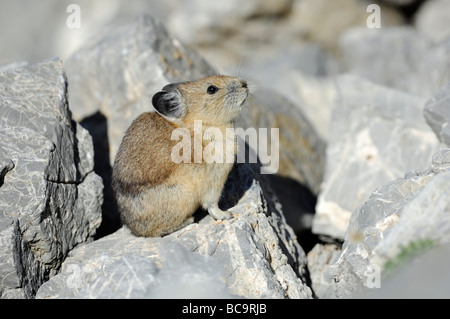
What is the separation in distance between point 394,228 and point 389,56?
337 inches

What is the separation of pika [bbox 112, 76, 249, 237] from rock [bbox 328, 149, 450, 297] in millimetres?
1492

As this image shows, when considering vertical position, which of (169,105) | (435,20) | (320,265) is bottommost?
(320,265)

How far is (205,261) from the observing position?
539 cm

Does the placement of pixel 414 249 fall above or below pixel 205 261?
above

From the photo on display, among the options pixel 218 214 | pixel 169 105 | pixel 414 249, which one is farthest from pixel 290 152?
pixel 414 249

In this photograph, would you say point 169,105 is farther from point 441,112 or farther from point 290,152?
point 441,112

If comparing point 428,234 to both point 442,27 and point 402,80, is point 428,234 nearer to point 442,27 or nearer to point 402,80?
point 402,80

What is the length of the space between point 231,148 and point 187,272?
1.77 m

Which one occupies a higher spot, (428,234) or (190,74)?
(190,74)

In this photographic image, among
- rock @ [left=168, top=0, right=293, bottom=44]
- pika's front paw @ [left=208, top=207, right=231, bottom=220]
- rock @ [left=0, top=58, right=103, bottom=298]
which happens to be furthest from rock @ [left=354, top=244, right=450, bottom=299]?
rock @ [left=168, top=0, right=293, bottom=44]

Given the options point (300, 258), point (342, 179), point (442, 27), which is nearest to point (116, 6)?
point (442, 27)

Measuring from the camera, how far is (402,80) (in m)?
11.3

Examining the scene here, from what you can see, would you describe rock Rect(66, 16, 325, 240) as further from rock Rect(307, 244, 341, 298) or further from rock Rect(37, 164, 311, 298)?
rock Rect(37, 164, 311, 298)

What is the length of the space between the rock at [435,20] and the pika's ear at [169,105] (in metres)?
10.2
